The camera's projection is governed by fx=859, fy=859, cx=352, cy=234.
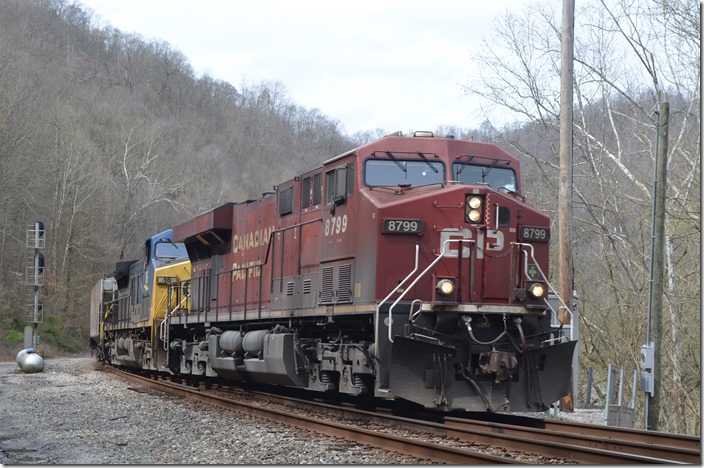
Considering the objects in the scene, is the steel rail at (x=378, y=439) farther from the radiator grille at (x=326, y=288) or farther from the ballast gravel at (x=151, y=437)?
the radiator grille at (x=326, y=288)

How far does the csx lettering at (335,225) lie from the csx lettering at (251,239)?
9.24 ft

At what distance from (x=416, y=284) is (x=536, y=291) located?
159 centimetres

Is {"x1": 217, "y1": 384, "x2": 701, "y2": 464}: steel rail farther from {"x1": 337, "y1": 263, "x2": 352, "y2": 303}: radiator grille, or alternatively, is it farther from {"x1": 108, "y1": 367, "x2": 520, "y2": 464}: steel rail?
{"x1": 337, "y1": 263, "x2": 352, "y2": 303}: radiator grille

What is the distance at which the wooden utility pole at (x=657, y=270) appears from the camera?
14.3m

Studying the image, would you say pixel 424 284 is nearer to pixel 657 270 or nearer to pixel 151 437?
pixel 151 437

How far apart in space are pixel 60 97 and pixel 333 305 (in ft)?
178

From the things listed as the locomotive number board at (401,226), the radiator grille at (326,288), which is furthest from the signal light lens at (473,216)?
the radiator grille at (326,288)

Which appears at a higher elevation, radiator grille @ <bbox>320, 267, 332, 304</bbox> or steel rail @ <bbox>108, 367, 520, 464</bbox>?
radiator grille @ <bbox>320, 267, 332, 304</bbox>

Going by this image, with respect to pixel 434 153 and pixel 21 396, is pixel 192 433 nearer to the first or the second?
pixel 434 153

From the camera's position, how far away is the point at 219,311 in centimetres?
1803

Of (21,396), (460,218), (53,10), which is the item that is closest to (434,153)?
(460,218)

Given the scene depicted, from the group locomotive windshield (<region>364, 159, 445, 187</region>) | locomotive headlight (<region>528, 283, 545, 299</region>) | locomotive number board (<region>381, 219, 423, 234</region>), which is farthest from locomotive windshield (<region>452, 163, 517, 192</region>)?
locomotive headlight (<region>528, 283, 545, 299</region>)

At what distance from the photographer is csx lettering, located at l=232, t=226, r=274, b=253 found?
15.9 metres

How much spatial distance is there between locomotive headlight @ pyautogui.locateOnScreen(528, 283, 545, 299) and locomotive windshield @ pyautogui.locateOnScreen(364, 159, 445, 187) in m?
1.94
